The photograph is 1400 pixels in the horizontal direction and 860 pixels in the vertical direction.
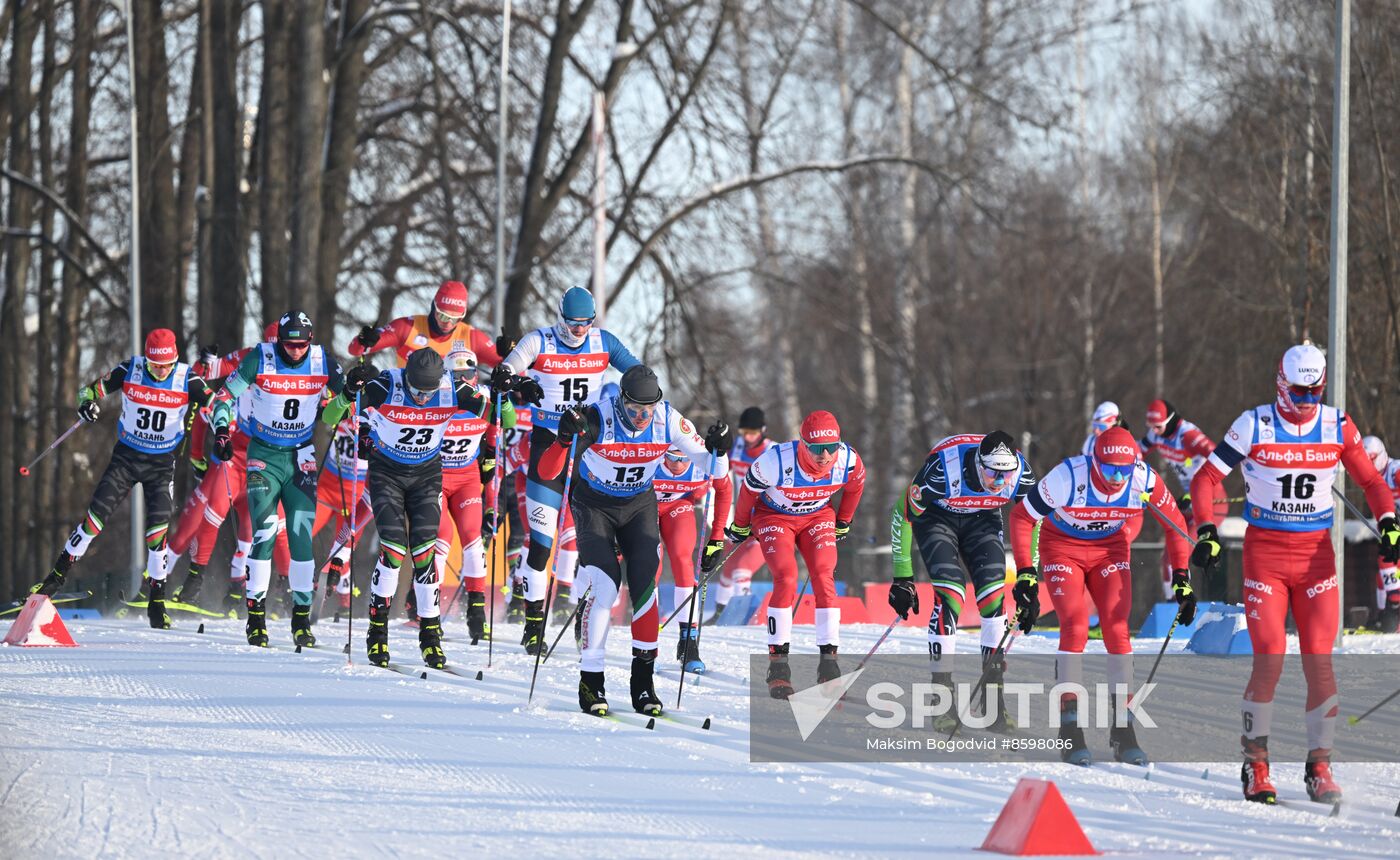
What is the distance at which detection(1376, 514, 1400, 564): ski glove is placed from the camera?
969 cm

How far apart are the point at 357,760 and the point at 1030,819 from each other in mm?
3485

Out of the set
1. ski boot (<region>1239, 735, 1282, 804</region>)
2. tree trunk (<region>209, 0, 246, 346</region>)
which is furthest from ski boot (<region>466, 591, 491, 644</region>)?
tree trunk (<region>209, 0, 246, 346</region>)

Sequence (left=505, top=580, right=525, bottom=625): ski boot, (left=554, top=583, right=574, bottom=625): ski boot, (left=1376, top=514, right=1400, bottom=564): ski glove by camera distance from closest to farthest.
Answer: (left=1376, top=514, right=1400, bottom=564): ski glove < (left=505, top=580, right=525, bottom=625): ski boot < (left=554, top=583, right=574, bottom=625): ski boot

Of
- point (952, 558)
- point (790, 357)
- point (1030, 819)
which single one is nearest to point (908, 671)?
point (952, 558)

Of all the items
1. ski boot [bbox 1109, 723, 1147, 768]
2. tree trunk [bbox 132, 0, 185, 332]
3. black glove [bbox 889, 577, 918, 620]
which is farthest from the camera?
tree trunk [bbox 132, 0, 185, 332]

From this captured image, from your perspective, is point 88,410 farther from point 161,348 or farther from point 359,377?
point 359,377

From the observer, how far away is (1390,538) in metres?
9.69

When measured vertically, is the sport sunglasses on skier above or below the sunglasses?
above

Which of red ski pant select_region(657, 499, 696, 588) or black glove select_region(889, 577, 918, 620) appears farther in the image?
red ski pant select_region(657, 499, 696, 588)

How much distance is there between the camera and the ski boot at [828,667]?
1192 centimetres

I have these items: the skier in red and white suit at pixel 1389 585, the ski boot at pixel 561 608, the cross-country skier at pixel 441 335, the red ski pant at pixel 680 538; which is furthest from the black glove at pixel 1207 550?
the skier in red and white suit at pixel 1389 585

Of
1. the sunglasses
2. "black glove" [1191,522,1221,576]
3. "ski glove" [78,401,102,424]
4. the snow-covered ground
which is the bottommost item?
the snow-covered ground

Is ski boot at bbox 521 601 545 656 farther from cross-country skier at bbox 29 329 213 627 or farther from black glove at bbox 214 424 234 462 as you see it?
cross-country skier at bbox 29 329 213 627

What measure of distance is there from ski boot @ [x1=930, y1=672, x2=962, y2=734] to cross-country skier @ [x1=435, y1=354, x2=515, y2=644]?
3.34m
